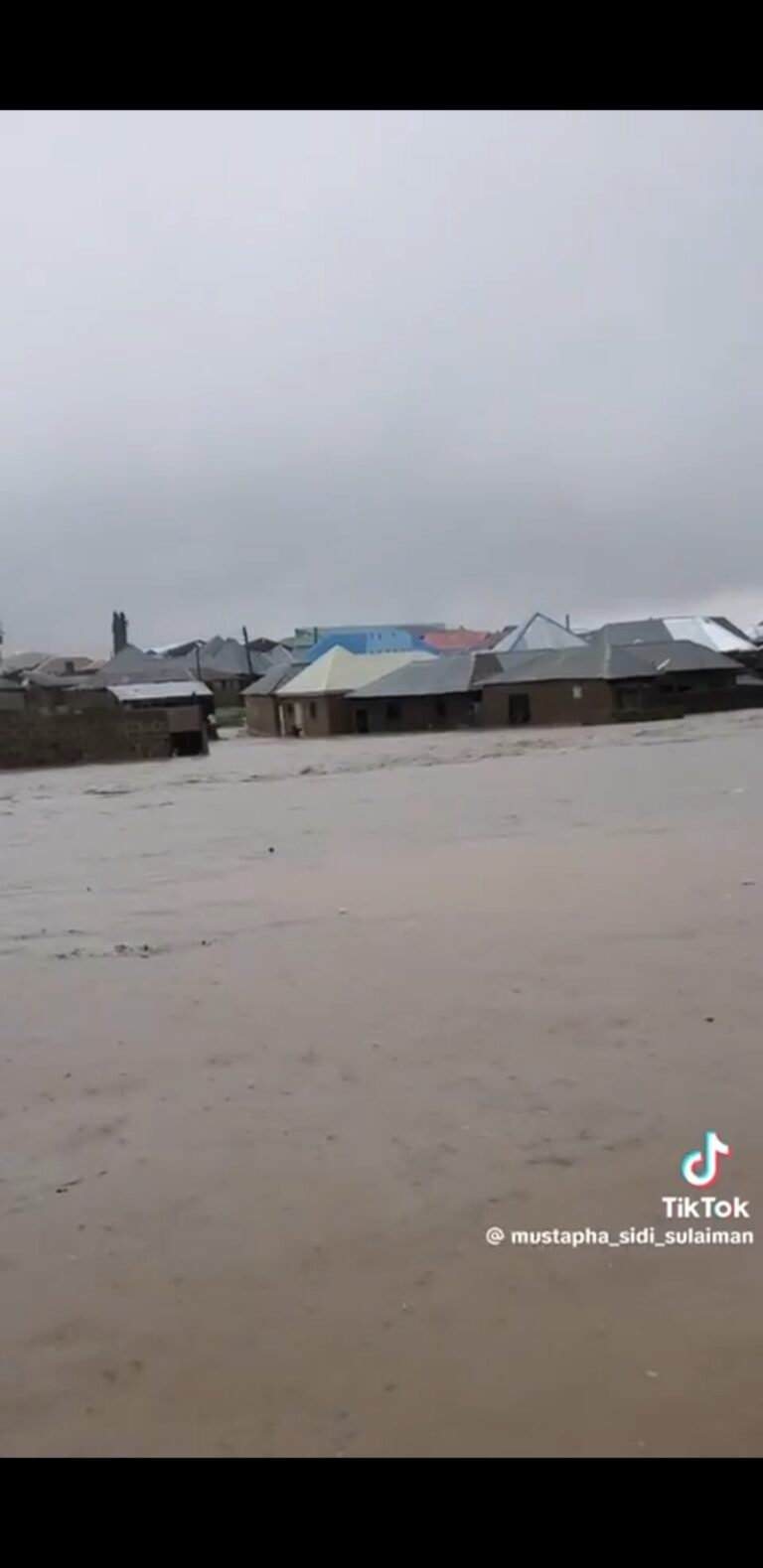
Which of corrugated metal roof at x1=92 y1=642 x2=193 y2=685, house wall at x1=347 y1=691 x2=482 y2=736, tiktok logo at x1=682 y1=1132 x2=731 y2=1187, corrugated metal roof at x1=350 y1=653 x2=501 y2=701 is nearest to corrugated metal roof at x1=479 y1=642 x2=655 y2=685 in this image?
corrugated metal roof at x1=350 y1=653 x2=501 y2=701

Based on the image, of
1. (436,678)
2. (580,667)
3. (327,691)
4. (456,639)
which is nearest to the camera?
(580,667)

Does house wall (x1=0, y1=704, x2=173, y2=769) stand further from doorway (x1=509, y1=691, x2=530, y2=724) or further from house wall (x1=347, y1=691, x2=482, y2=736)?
doorway (x1=509, y1=691, x2=530, y2=724)

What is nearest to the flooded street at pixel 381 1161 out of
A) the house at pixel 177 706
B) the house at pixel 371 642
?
the house at pixel 177 706

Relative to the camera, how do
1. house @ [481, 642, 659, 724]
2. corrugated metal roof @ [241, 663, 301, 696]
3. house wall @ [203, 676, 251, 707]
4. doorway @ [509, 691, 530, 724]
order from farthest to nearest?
house wall @ [203, 676, 251, 707]
corrugated metal roof @ [241, 663, 301, 696]
doorway @ [509, 691, 530, 724]
house @ [481, 642, 659, 724]

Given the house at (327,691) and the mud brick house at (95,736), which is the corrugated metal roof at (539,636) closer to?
the house at (327,691)

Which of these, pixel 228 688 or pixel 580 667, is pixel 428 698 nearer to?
pixel 580 667

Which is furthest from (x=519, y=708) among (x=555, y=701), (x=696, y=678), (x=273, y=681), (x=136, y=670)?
(x=136, y=670)

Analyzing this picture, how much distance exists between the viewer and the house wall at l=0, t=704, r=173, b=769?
112ft

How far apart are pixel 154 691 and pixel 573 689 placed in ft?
48.2

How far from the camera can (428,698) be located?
46812 mm

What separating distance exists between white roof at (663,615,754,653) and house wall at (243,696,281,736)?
61.2ft

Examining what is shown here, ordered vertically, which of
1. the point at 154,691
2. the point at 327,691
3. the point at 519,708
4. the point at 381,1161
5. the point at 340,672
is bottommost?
the point at 381,1161
